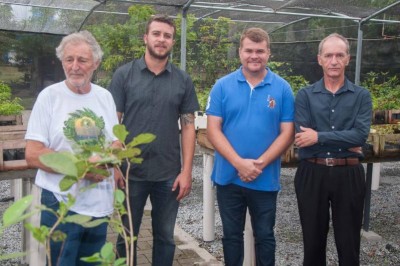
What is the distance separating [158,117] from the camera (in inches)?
109

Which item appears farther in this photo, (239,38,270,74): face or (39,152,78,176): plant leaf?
(239,38,270,74): face

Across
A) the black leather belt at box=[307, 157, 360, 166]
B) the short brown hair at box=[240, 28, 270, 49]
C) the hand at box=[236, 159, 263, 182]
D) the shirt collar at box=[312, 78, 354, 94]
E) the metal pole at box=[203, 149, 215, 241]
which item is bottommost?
the metal pole at box=[203, 149, 215, 241]

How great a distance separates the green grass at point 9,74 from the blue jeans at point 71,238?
9.58 meters

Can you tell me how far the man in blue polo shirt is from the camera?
286cm

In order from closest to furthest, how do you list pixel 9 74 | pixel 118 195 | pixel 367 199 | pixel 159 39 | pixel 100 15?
1. pixel 118 195
2. pixel 159 39
3. pixel 367 199
4. pixel 100 15
5. pixel 9 74

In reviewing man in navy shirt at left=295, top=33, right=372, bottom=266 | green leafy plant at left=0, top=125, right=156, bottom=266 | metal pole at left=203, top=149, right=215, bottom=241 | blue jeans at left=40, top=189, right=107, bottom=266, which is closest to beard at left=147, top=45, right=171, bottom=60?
man in navy shirt at left=295, top=33, right=372, bottom=266

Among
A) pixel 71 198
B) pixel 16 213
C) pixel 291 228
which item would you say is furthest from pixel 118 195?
pixel 291 228

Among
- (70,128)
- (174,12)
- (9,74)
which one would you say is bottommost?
(70,128)

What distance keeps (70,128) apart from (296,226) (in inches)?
133

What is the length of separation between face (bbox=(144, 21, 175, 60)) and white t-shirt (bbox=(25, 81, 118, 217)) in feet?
2.02

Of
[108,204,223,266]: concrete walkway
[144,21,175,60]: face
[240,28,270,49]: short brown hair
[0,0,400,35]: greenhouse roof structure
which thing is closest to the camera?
[144,21,175,60]: face

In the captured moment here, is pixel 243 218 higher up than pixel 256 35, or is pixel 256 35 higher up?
pixel 256 35

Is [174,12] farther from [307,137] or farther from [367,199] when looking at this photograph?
[307,137]

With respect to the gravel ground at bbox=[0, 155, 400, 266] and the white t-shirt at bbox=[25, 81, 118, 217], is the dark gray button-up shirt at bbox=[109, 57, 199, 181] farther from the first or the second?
the gravel ground at bbox=[0, 155, 400, 266]
